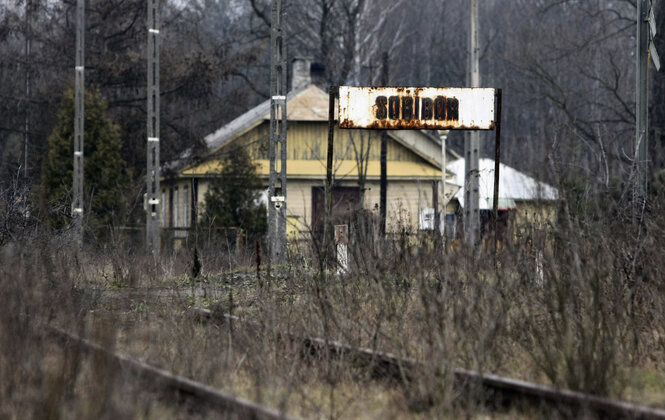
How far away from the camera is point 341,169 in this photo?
3931 cm

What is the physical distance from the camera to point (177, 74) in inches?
1588

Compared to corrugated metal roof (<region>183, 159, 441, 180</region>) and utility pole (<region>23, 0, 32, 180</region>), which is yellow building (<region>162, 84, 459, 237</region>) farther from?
utility pole (<region>23, 0, 32, 180</region>)

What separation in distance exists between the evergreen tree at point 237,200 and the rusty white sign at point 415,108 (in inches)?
691

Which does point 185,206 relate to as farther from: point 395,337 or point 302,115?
point 395,337

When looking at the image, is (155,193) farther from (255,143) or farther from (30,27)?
(30,27)

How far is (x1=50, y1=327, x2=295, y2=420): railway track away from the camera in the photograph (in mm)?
5723

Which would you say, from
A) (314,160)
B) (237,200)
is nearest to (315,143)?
(314,160)

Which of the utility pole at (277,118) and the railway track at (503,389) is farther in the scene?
the utility pole at (277,118)

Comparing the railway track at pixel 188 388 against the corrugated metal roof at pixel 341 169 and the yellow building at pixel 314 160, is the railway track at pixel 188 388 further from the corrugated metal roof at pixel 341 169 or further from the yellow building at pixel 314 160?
the corrugated metal roof at pixel 341 169

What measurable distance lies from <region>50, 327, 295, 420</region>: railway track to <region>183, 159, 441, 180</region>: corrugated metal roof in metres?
30.6

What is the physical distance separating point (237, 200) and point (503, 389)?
1014 inches

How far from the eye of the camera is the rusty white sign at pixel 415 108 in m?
12.6

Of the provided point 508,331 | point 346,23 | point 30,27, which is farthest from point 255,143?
point 508,331

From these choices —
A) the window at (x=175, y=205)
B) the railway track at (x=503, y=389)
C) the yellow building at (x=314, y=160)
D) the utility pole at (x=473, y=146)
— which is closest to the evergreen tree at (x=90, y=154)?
the yellow building at (x=314, y=160)
